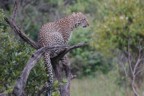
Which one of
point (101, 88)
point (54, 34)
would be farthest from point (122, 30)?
point (54, 34)

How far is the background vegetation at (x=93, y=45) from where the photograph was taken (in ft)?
20.7

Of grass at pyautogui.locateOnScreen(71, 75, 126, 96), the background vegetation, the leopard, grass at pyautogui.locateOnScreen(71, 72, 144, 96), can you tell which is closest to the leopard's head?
the leopard

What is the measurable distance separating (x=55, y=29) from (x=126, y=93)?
434 centimetres

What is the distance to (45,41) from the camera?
8.21 meters

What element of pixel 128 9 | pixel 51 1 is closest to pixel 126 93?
pixel 128 9

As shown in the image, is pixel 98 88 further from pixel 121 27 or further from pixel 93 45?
pixel 121 27

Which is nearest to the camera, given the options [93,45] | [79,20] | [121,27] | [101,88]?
[79,20]

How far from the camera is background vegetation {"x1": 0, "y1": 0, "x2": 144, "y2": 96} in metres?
6.32

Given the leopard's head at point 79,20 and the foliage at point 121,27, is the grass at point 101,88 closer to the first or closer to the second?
the foliage at point 121,27

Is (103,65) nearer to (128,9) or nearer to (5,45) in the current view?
(128,9)

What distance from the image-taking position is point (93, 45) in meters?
13.8

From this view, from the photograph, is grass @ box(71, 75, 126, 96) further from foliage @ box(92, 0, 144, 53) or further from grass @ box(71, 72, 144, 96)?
foliage @ box(92, 0, 144, 53)

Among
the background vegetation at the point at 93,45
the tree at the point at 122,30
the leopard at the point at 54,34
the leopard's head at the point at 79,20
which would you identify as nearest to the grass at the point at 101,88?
the background vegetation at the point at 93,45

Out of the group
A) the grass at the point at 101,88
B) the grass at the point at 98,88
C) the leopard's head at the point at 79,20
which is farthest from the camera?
the grass at the point at 98,88
